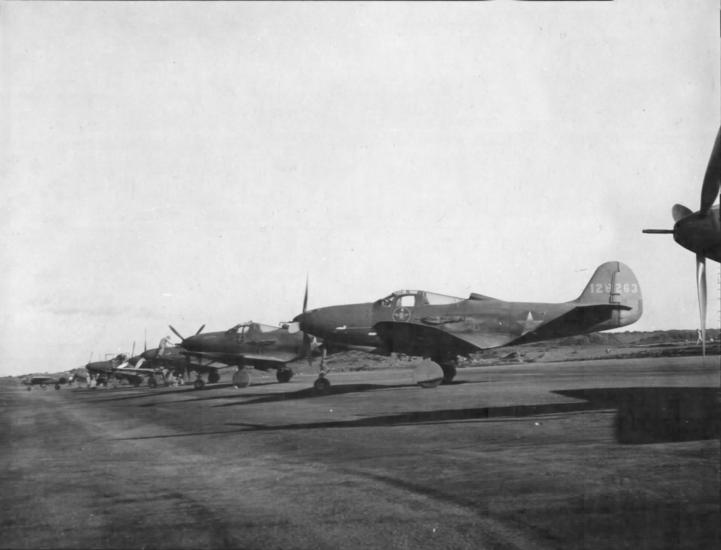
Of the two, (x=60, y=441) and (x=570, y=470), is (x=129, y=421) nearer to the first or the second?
(x=60, y=441)

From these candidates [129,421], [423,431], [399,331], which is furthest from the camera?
[399,331]

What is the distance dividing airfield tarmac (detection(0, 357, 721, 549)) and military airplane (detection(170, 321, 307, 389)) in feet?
56.8

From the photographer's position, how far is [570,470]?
5926mm

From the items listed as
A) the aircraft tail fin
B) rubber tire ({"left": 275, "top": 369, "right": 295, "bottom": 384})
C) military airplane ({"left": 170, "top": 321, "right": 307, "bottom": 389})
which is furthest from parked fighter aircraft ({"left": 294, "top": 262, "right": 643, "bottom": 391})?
rubber tire ({"left": 275, "top": 369, "right": 295, "bottom": 384})

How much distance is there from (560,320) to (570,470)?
1312cm

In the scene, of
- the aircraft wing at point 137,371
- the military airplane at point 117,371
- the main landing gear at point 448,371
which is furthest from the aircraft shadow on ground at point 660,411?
the military airplane at point 117,371

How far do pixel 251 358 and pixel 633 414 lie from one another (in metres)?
22.3

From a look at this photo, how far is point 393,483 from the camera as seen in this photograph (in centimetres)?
600

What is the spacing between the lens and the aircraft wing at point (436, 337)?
1712cm

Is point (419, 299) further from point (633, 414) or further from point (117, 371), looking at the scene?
point (117, 371)

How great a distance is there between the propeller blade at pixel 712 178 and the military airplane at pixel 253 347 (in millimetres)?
21735

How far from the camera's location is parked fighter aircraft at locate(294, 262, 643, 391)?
1797 cm

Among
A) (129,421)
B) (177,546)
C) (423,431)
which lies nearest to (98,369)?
(129,421)

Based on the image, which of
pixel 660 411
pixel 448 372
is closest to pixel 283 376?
pixel 448 372
